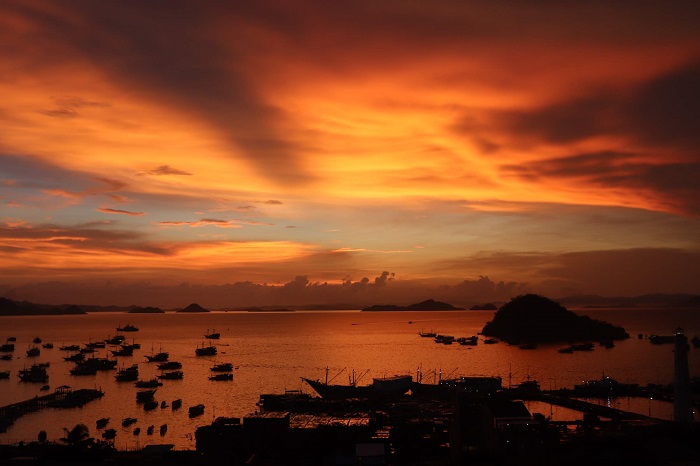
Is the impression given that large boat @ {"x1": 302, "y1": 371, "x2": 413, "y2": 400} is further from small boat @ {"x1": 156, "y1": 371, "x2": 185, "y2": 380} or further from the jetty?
small boat @ {"x1": 156, "y1": 371, "x2": 185, "y2": 380}

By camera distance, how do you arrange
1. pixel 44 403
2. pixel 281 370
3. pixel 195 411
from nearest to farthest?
pixel 195 411 < pixel 44 403 < pixel 281 370

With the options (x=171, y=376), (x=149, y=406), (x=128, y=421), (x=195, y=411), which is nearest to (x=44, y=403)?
(x=149, y=406)

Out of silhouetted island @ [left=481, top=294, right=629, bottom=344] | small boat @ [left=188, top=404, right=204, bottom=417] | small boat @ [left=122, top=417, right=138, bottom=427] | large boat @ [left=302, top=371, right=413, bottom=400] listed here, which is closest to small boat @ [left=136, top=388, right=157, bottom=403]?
small boat @ [left=188, top=404, right=204, bottom=417]

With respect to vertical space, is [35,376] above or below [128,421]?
below

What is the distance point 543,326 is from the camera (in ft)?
416

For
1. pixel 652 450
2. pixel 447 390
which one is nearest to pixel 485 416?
pixel 652 450

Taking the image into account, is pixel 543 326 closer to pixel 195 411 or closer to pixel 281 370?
pixel 281 370

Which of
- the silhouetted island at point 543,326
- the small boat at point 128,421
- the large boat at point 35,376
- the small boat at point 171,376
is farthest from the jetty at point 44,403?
the silhouetted island at point 543,326

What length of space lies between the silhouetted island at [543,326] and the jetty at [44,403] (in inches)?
3445

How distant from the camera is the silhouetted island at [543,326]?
405 ft

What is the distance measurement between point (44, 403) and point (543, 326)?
100484 millimetres

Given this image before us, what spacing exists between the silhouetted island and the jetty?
287 ft

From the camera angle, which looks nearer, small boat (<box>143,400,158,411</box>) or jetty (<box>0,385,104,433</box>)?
jetty (<box>0,385,104,433</box>)

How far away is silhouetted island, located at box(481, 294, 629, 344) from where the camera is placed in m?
123
